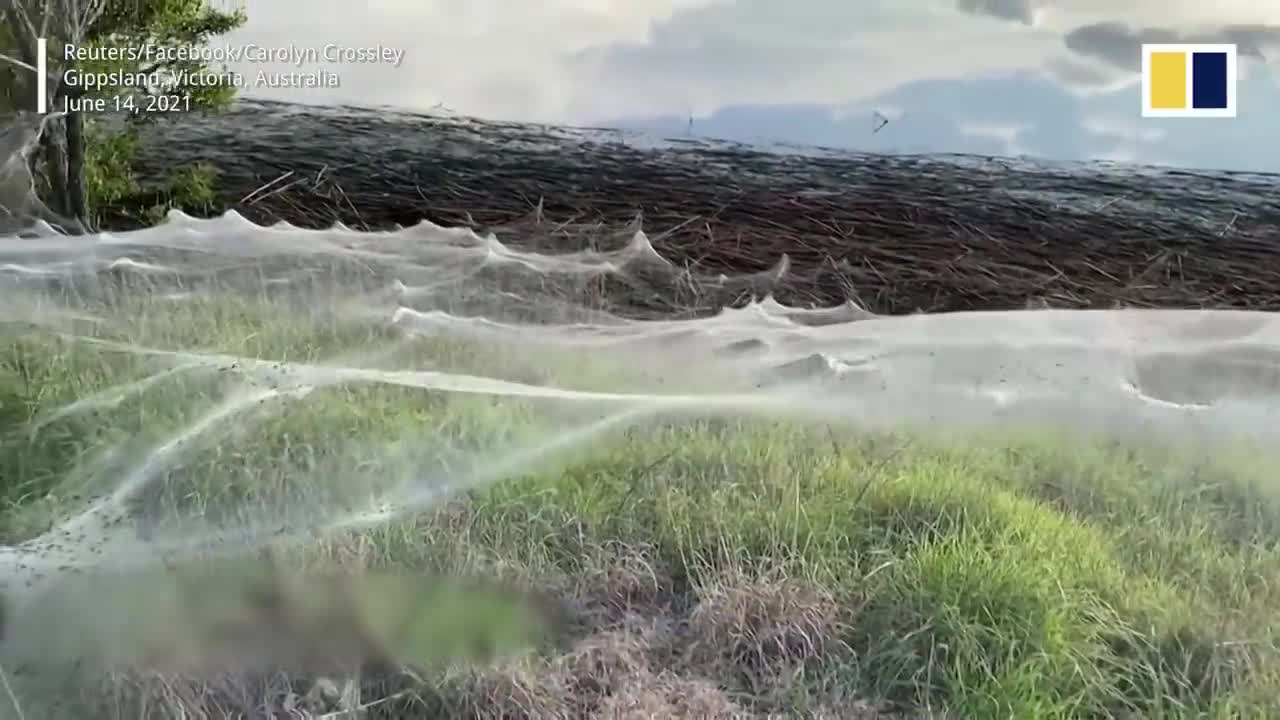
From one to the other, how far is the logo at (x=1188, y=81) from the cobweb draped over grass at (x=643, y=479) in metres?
0.35

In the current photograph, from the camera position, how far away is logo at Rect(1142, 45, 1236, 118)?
1.66m

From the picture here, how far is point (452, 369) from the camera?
1.71 meters

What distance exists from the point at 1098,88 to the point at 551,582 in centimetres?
126

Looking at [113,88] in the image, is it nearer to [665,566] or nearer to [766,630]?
[665,566]

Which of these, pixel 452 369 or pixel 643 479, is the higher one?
pixel 452 369

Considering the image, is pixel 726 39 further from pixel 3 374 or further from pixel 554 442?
pixel 3 374

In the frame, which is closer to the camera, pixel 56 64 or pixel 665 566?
pixel 665 566

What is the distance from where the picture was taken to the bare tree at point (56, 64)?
175cm

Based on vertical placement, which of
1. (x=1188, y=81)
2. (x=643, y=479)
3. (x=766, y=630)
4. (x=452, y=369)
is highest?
(x=1188, y=81)

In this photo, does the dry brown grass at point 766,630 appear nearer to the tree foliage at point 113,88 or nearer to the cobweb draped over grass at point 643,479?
the cobweb draped over grass at point 643,479

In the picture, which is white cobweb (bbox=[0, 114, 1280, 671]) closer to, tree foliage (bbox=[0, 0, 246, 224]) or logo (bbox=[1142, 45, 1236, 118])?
tree foliage (bbox=[0, 0, 246, 224])

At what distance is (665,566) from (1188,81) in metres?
1.22

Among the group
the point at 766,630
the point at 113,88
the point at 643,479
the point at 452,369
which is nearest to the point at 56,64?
the point at 113,88

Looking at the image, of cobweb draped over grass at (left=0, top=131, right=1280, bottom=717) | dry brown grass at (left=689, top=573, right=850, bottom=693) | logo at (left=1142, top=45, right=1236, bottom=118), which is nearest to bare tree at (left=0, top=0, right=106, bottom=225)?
cobweb draped over grass at (left=0, top=131, right=1280, bottom=717)
